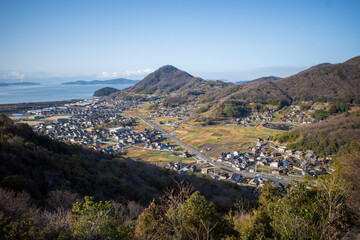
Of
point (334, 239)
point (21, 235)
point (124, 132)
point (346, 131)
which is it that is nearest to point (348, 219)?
point (334, 239)

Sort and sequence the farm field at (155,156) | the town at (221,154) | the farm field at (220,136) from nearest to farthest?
the town at (221,154), the farm field at (155,156), the farm field at (220,136)

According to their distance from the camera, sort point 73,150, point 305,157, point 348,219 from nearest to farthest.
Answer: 1. point 348,219
2. point 73,150
3. point 305,157

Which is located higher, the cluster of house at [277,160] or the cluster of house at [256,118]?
the cluster of house at [256,118]

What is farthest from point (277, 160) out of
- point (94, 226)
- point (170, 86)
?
point (170, 86)

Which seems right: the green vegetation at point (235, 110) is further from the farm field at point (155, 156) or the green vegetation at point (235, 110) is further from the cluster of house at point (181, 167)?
the cluster of house at point (181, 167)

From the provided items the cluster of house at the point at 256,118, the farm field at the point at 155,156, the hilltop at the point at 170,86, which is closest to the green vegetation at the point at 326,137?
the cluster of house at the point at 256,118

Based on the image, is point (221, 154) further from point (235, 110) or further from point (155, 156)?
point (235, 110)

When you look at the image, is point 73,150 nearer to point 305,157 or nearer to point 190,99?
point 305,157

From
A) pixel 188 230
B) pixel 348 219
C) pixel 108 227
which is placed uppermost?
pixel 108 227
